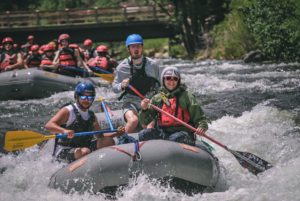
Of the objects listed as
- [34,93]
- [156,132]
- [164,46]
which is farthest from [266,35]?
[164,46]

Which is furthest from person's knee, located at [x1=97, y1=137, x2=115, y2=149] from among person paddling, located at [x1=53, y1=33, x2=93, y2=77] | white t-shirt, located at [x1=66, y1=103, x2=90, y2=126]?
person paddling, located at [x1=53, y1=33, x2=93, y2=77]

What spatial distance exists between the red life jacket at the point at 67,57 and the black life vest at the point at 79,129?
7604mm

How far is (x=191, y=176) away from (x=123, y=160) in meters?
0.74

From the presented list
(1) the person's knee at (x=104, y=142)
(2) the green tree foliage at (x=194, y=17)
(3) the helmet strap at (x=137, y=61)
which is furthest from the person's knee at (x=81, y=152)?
(2) the green tree foliage at (x=194, y=17)

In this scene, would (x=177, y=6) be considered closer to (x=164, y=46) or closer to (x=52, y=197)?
(x=164, y=46)

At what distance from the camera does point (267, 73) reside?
16750mm

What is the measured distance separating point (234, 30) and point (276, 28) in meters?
3.84

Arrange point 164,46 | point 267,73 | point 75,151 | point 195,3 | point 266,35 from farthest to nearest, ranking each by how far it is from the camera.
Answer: point 164,46
point 195,3
point 266,35
point 267,73
point 75,151

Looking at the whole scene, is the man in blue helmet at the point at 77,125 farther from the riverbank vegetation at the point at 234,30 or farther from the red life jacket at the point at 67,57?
the riverbank vegetation at the point at 234,30

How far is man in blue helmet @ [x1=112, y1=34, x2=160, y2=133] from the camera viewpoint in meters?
7.66

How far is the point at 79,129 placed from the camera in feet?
22.1

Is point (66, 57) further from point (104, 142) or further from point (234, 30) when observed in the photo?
point (234, 30)

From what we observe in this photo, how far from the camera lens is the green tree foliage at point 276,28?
64.3 feet

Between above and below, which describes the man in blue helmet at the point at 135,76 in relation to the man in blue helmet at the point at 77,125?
above
